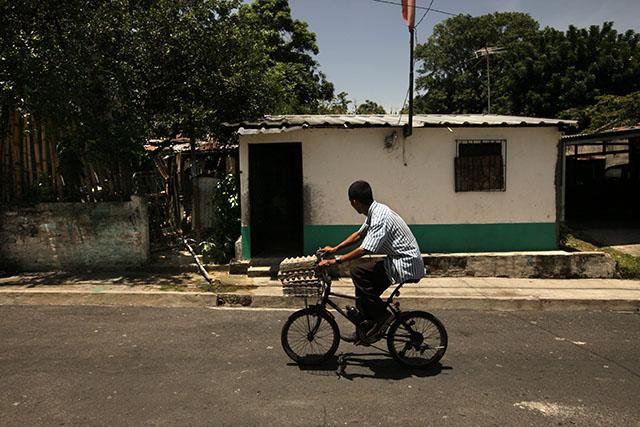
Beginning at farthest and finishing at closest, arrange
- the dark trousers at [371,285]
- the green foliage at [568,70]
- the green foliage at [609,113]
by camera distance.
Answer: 1. the green foliage at [568,70]
2. the green foliage at [609,113]
3. the dark trousers at [371,285]

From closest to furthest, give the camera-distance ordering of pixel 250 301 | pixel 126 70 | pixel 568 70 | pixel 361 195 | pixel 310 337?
pixel 361 195
pixel 310 337
pixel 250 301
pixel 126 70
pixel 568 70

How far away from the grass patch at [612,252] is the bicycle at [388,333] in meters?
5.94

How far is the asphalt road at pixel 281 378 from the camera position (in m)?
3.65

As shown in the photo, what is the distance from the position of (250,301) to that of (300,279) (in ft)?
9.65

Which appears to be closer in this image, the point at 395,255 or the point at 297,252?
the point at 395,255

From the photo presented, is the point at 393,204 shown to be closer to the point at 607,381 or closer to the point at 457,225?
the point at 457,225

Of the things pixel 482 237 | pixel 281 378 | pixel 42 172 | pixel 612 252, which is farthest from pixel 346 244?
pixel 612 252

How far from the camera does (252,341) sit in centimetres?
537

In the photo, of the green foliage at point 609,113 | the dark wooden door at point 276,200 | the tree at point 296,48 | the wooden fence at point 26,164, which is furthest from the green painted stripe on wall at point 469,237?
the tree at point 296,48

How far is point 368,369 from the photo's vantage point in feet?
15.0

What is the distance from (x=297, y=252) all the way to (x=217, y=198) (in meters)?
1.93

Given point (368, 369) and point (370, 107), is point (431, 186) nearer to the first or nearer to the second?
point (368, 369)

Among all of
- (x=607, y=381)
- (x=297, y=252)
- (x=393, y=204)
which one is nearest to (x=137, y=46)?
(x=297, y=252)

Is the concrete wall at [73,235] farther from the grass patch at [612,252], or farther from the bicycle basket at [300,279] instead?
the grass patch at [612,252]
